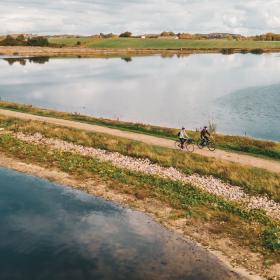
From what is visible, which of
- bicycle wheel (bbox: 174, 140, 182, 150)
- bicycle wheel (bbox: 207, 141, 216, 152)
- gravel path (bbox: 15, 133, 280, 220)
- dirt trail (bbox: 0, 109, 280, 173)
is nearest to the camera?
gravel path (bbox: 15, 133, 280, 220)

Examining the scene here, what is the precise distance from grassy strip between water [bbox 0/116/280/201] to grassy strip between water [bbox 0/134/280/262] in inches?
116

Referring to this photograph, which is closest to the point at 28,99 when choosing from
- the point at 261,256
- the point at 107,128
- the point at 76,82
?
the point at 76,82

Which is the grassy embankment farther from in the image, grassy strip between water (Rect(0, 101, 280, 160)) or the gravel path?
grassy strip between water (Rect(0, 101, 280, 160))

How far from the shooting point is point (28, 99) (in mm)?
86812

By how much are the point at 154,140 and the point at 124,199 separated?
43.5 ft

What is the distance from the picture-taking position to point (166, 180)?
3612 centimetres

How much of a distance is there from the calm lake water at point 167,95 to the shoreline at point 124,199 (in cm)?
2530

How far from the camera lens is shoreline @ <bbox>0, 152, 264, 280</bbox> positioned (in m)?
24.5

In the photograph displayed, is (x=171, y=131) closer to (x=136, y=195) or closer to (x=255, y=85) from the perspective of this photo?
(x=136, y=195)

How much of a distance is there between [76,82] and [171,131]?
233 ft

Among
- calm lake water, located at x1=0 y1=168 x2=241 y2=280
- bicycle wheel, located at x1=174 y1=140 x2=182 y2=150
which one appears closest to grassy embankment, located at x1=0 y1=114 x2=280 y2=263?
bicycle wheel, located at x1=174 y1=140 x2=182 y2=150

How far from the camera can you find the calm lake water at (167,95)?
65500mm

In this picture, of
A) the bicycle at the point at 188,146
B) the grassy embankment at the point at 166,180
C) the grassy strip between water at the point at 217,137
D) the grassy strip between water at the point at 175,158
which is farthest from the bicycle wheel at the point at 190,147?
the grassy strip between water at the point at 217,137

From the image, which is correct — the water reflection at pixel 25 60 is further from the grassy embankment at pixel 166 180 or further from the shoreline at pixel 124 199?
the shoreline at pixel 124 199
